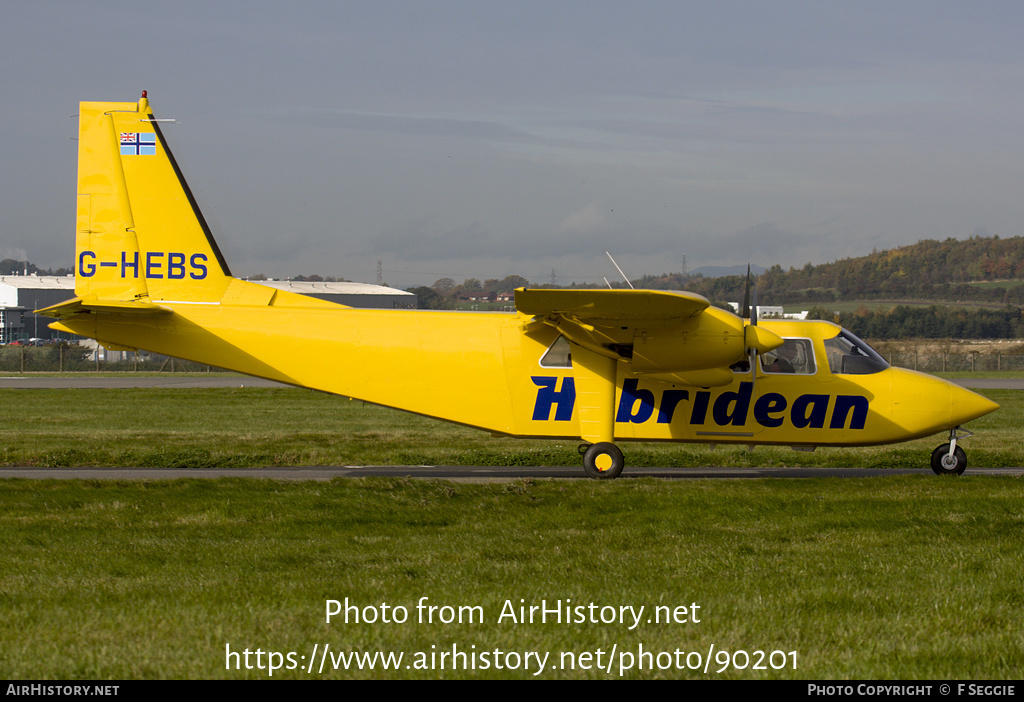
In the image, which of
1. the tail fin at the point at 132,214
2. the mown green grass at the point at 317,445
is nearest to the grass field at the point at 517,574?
the tail fin at the point at 132,214

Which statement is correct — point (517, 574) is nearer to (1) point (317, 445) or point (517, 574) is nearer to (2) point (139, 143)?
(2) point (139, 143)

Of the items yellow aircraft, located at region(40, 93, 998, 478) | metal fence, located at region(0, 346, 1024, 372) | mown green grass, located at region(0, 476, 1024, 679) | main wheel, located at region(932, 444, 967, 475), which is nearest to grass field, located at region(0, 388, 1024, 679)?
mown green grass, located at region(0, 476, 1024, 679)

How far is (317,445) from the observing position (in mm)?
20828

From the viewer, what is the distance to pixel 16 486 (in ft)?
43.3

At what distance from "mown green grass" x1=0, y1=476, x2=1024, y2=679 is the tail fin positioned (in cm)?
394

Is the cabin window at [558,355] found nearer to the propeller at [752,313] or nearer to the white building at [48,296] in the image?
the propeller at [752,313]

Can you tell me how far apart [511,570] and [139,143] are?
11.3m

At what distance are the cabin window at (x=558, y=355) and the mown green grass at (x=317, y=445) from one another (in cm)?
399

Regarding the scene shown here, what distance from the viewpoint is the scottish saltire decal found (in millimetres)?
15461

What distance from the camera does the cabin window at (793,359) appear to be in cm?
1530

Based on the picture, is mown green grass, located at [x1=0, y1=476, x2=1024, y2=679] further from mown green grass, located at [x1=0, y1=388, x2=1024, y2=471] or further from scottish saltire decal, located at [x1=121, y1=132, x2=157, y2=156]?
scottish saltire decal, located at [x1=121, y1=132, x2=157, y2=156]

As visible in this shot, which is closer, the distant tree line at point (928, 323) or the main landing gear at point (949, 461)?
the main landing gear at point (949, 461)
